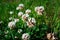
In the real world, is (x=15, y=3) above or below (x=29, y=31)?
above

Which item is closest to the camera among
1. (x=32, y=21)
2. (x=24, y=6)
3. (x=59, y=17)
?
(x=32, y=21)

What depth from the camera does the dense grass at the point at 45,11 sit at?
4.33m

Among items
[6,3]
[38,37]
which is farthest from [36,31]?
[6,3]

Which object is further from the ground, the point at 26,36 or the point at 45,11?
the point at 45,11

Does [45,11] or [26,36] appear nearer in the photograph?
[26,36]

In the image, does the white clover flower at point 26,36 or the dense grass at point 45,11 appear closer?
the white clover flower at point 26,36

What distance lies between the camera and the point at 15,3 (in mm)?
5113

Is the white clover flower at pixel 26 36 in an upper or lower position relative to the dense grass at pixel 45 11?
lower

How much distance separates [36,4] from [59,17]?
0.58 meters

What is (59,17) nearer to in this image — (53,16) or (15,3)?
(53,16)

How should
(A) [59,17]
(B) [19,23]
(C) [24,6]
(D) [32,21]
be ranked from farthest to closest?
(C) [24,6]
(A) [59,17]
(B) [19,23]
(D) [32,21]

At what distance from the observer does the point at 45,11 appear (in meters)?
4.71

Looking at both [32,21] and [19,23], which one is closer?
[32,21]

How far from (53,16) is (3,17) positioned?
35.5 inches
